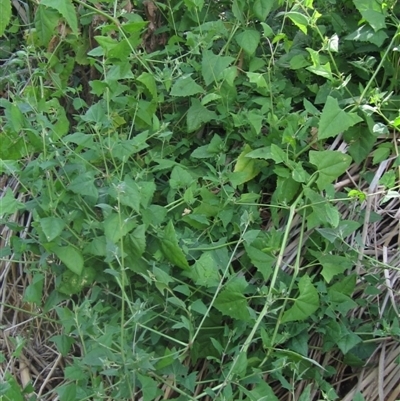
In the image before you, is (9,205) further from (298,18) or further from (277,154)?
(298,18)

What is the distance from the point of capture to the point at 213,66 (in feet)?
4.20

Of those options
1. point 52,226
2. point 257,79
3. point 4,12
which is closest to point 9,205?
point 52,226

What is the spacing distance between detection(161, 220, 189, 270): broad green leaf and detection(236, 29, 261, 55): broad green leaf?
0.45 m

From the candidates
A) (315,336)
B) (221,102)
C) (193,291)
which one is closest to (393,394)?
(315,336)

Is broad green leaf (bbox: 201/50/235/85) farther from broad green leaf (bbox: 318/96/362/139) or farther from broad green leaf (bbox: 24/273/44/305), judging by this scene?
broad green leaf (bbox: 24/273/44/305)

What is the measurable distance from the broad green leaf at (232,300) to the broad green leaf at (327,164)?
0.24 metres

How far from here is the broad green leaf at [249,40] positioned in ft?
4.34

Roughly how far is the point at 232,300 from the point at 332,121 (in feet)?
1.23

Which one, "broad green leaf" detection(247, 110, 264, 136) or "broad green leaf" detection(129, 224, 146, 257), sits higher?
"broad green leaf" detection(247, 110, 264, 136)

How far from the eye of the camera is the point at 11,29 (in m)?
1.65

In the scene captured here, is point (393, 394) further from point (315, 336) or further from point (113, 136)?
point (113, 136)

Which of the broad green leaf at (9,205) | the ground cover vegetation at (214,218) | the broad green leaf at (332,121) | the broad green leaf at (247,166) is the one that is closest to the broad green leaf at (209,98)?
the ground cover vegetation at (214,218)

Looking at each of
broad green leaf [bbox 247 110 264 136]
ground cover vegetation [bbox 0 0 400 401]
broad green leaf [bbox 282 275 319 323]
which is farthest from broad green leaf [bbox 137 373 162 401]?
broad green leaf [bbox 247 110 264 136]

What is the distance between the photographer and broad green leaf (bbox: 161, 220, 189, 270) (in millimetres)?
1051
